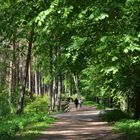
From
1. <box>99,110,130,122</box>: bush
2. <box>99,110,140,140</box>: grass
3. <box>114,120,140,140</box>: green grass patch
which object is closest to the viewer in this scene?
<box>114,120,140,140</box>: green grass patch

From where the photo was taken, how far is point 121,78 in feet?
57.9

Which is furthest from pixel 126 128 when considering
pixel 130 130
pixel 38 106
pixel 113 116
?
pixel 38 106

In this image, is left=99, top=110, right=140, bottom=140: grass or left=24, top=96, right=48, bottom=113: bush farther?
left=24, top=96, right=48, bottom=113: bush

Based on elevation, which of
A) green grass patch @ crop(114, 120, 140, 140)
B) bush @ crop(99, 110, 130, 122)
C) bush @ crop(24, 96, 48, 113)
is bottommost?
green grass patch @ crop(114, 120, 140, 140)

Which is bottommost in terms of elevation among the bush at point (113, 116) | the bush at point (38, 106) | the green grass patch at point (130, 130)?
the green grass patch at point (130, 130)

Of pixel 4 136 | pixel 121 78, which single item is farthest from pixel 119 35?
pixel 4 136

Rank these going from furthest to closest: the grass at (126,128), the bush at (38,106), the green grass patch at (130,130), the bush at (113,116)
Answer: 1. the bush at (38,106)
2. the bush at (113,116)
3. the grass at (126,128)
4. the green grass patch at (130,130)

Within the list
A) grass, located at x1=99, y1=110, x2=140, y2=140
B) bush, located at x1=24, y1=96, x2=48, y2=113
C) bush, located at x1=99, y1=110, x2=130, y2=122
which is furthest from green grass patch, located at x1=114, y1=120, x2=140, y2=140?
bush, located at x1=24, y1=96, x2=48, y2=113

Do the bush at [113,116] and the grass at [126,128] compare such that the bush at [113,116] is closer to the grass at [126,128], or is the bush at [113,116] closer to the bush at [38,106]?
the grass at [126,128]

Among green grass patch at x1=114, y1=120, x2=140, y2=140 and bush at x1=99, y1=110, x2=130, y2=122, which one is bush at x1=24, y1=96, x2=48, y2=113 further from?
green grass patch at x1=114, y1=120, x2=140, y2=140

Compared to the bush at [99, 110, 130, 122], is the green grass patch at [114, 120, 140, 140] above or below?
below

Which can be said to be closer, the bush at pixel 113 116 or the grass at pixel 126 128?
the grass at pixel 126 128

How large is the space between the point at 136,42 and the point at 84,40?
5.05ft

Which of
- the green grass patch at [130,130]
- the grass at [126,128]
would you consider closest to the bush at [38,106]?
the grass at [126,128]
